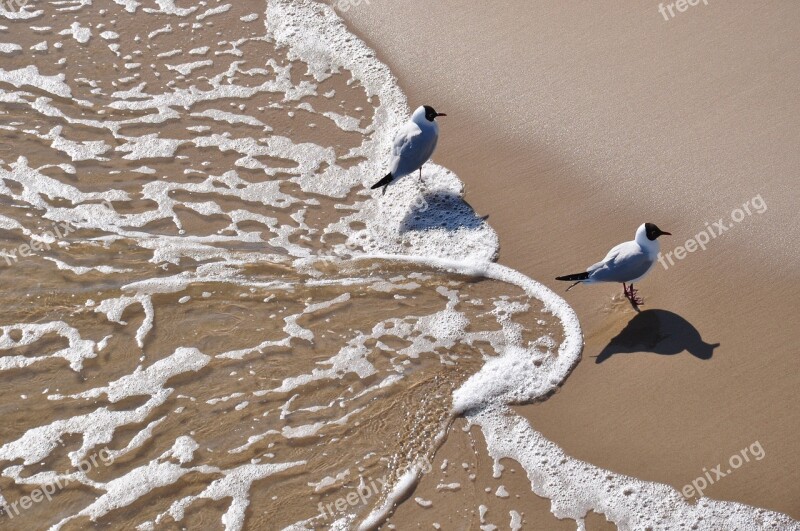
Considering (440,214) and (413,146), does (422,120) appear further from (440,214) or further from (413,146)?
(440,214)

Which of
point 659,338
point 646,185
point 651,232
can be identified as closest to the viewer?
point 659,338

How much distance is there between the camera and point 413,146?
6.00m

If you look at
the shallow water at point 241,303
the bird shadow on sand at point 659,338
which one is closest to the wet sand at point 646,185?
the bird shadow on sand at point 659,338

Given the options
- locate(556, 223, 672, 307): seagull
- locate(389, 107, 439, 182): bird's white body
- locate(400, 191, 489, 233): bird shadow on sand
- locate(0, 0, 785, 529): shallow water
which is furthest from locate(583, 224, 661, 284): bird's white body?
locate(389, 107, 439, 182): bird's white body

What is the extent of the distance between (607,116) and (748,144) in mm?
1056

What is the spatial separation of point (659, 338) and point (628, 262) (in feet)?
1.66

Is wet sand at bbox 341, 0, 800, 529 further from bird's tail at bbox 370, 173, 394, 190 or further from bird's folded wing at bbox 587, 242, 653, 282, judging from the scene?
bird's tail at bbox 370, 173, 394, 190

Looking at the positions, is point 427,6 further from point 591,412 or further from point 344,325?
point 591,412

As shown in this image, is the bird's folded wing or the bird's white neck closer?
the bird's folded wing

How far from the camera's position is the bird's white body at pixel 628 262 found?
5062 millimetres

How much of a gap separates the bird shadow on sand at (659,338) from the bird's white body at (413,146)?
78.0 inches

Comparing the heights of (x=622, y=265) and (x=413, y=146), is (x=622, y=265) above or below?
below

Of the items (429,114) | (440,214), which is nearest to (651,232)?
(440,214)

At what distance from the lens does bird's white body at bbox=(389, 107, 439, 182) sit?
602 centimetres
